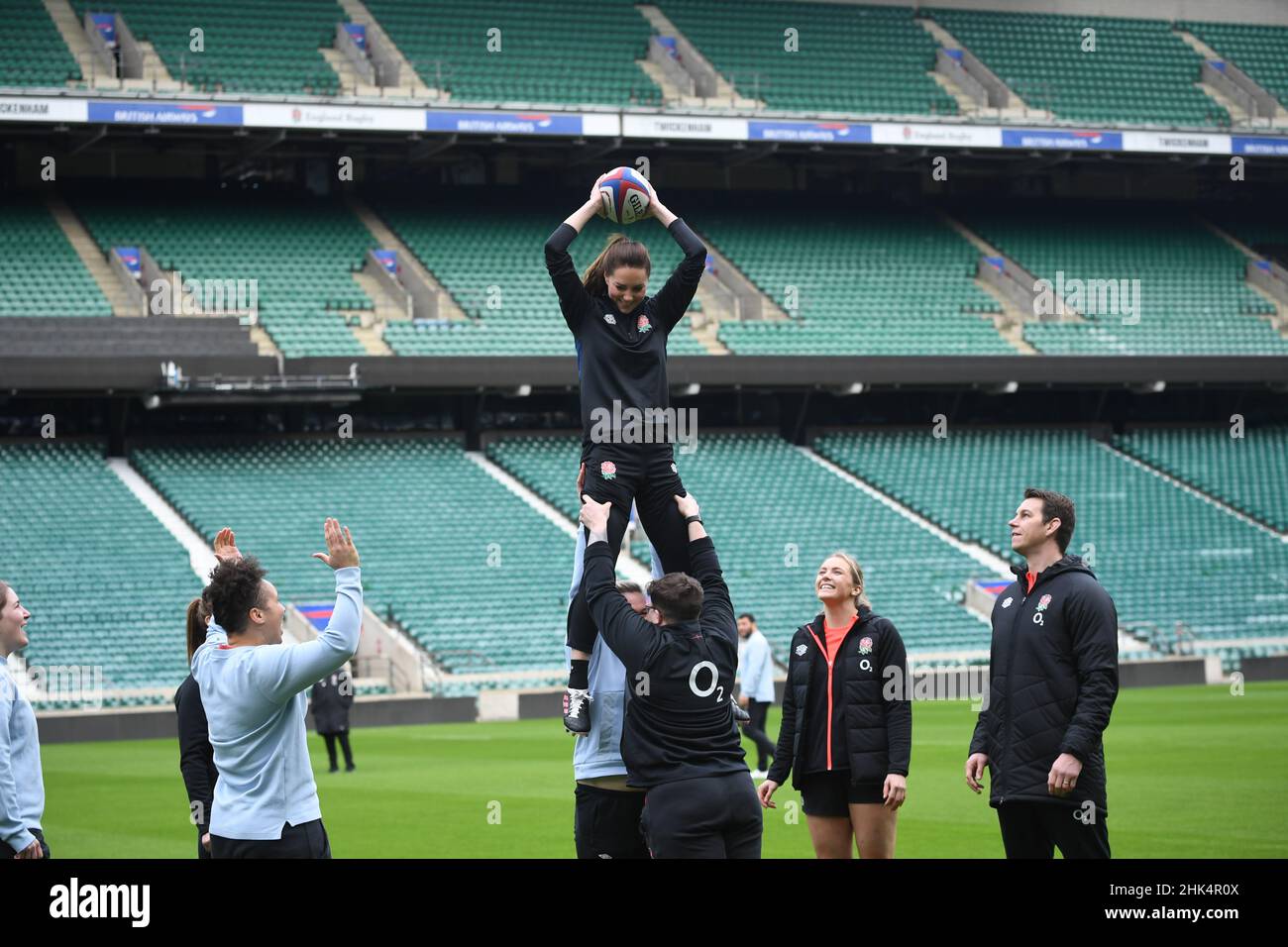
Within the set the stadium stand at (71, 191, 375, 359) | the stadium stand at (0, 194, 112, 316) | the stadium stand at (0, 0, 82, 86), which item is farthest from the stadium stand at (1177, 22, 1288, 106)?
the stadium stand at (0, 194, 112, 316)

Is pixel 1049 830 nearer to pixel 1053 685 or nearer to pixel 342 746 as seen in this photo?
pixel 1053 685

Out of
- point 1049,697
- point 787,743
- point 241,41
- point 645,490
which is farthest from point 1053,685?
point 241,41

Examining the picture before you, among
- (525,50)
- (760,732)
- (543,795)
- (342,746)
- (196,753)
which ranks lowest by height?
(543,795)

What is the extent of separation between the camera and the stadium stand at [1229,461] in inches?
1614

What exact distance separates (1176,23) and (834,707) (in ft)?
158

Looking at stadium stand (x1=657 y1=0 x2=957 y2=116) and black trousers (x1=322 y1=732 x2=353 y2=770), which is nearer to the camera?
black trousers (x1=322 y1=732 x2=353 y2=770)

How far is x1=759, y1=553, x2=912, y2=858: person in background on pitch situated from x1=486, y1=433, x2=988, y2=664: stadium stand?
24067mm

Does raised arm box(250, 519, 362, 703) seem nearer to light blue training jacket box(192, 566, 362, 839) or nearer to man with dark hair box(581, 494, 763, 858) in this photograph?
light blue training jacket box(192, 566, 362, 839)

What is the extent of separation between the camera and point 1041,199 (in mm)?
49312

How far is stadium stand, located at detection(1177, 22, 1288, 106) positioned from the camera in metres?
48.8

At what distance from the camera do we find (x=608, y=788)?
260 inches

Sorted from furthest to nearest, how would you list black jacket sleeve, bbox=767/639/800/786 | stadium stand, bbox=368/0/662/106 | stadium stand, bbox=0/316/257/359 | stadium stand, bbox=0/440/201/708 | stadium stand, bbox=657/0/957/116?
stadium stand, bbox=657/0/957/116 → stadium stand, bbox=368/0/662/106 → stadium stand, bbox=0/316/257/359 → stadium stand, bbox=0/440/201/708 → black jacket sleeve, bbox=767/639/800/786

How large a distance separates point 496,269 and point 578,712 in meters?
35.4
